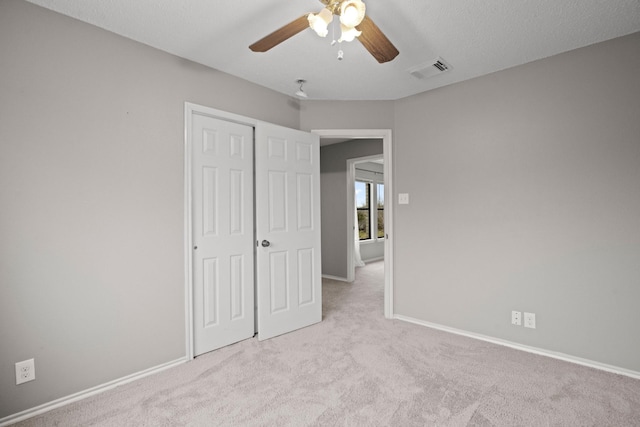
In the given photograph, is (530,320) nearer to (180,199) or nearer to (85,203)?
(180,199)

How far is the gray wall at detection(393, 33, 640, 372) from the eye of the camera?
2.37 m

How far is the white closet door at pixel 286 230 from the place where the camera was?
302cm

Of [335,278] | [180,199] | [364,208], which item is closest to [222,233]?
[180,199]

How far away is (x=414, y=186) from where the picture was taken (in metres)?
3.48

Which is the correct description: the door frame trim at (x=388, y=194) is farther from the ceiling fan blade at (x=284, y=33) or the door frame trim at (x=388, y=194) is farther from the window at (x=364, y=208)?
the window at (x=364, y=208)

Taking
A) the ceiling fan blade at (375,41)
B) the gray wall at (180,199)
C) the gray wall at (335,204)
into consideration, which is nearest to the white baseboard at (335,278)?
the gray wall at (335,204)

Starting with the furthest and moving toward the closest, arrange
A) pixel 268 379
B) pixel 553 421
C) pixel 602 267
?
pixel 602 267 < pixel 268 379 < pixel 553 421

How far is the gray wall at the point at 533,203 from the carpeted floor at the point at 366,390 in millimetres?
366

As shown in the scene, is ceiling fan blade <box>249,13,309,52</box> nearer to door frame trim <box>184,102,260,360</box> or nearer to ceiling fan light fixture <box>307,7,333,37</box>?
ceiling fan light fixture <box>307,7,333,37</box>

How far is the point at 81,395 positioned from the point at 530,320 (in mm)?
3370

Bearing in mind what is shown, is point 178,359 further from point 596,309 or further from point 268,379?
point 596,309

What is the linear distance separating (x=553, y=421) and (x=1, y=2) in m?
3.89

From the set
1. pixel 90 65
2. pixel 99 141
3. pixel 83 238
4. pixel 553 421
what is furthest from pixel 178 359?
pixel 553 421

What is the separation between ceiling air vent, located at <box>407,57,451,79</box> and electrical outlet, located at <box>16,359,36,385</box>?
341 cm
